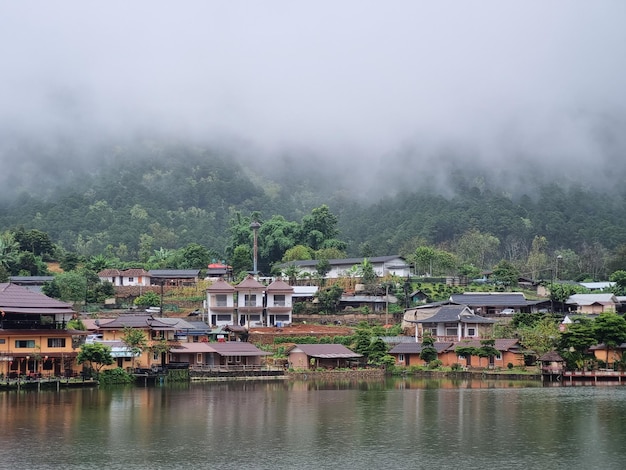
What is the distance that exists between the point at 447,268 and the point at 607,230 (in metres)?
70.0

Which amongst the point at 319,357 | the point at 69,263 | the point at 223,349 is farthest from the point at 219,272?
the point at 319,357

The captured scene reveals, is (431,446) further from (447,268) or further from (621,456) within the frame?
(447,268)

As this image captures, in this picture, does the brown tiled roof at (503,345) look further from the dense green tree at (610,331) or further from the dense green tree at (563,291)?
the dense green tree at (563,291)

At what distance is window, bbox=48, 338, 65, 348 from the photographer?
52.5 m

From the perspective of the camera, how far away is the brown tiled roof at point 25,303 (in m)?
51.7

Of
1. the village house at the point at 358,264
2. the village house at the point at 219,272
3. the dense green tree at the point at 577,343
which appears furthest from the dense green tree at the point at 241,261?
the dense green tree at the point at 577,343

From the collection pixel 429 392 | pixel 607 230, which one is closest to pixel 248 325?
pixel 429 392

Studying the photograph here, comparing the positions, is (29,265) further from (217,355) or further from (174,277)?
(217,355)

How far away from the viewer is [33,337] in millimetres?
51938

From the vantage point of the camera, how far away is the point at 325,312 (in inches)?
3147

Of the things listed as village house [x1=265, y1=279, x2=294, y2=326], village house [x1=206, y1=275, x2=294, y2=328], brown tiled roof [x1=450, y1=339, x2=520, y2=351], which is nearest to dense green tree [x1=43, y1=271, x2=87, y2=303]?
village house [x1=206, y1=275, x2=294, y2=328]

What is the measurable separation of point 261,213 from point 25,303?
105 metres

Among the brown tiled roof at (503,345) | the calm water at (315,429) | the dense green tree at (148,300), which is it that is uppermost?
the dense green tree at (148,300)

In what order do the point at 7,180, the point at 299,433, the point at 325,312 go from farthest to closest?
the point at 7,180, the point at 325,312, the point at 299,433
